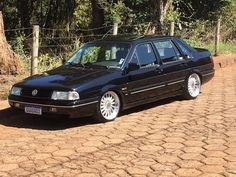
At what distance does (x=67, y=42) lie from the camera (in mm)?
18203

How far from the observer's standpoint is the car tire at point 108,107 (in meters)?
8.52

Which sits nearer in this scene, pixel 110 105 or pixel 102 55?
pixel 110 105

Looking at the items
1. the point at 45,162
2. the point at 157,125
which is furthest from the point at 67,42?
the point at 45,162

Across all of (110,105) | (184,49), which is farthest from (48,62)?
(110,105)

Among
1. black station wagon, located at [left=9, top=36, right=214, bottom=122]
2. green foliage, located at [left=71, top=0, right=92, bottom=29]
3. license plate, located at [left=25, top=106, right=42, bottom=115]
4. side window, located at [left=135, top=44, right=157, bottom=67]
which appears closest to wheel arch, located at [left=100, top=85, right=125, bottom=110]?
black station wagon, located at [left=9, top=36, right=214, bottom=122]

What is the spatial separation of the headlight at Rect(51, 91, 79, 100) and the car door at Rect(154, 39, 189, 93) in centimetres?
231

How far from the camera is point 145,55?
9.60 meters

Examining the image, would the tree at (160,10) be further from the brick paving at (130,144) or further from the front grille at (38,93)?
the front grille at (38,93)

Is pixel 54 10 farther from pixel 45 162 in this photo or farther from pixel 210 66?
pixel 45 162

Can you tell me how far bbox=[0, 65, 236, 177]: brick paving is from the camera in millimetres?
6117

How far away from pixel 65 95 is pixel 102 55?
1.69 metres

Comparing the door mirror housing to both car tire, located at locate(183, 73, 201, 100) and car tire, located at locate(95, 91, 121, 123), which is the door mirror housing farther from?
car tire, located at locate(183, 73, 201, 100)

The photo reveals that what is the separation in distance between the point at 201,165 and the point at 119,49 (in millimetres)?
3740

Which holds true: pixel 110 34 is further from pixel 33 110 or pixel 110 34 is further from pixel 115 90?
pixel 33 110
